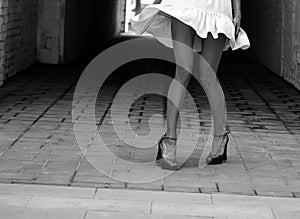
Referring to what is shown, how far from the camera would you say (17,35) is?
382 inches

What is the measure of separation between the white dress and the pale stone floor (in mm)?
839

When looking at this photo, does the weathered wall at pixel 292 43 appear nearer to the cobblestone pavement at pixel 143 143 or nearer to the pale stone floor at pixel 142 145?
the cobblestone pavement at pixel 143 143

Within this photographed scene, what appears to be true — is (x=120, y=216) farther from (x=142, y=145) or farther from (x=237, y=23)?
(x=142, y=145)

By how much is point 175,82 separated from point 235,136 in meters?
1.36

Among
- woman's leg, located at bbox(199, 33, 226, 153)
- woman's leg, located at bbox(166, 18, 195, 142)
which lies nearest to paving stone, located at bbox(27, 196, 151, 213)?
woman's leg, located at bbox(166, 18, 195, 142)

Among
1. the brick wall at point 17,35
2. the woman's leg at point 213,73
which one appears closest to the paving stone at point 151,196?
the woman's leg at point 213,73

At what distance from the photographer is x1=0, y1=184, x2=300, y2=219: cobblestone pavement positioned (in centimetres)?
364

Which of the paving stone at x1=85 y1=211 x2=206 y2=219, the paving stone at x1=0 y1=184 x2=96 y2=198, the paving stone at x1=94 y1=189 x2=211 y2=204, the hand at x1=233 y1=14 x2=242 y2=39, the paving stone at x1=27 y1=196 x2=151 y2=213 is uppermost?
the hand at x1=233 y1=14 x2=242 y2=39

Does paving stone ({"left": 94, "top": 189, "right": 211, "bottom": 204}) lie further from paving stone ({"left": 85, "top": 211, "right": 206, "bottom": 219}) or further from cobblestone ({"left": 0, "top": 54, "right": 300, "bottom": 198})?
paving stone ({"left": 85, "top": 211, "right": 206, "bottom": 219})

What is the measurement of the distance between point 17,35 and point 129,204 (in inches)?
247

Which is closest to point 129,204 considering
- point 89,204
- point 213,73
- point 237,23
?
point 89,204

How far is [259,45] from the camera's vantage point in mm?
14109

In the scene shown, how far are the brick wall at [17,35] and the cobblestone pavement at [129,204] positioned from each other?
4756 millimetres

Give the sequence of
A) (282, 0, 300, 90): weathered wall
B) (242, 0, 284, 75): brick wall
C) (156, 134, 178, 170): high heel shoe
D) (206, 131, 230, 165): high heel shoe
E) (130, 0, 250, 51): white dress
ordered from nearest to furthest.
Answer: (130, 0, 250, 51): white dress, (156, 134, 178, 170): high heel shoe, (206, 131, 230, 165): high heel shoe, (282, 0, 300, 90): weathered wall, (242, 0, 284, 75): brick wall
